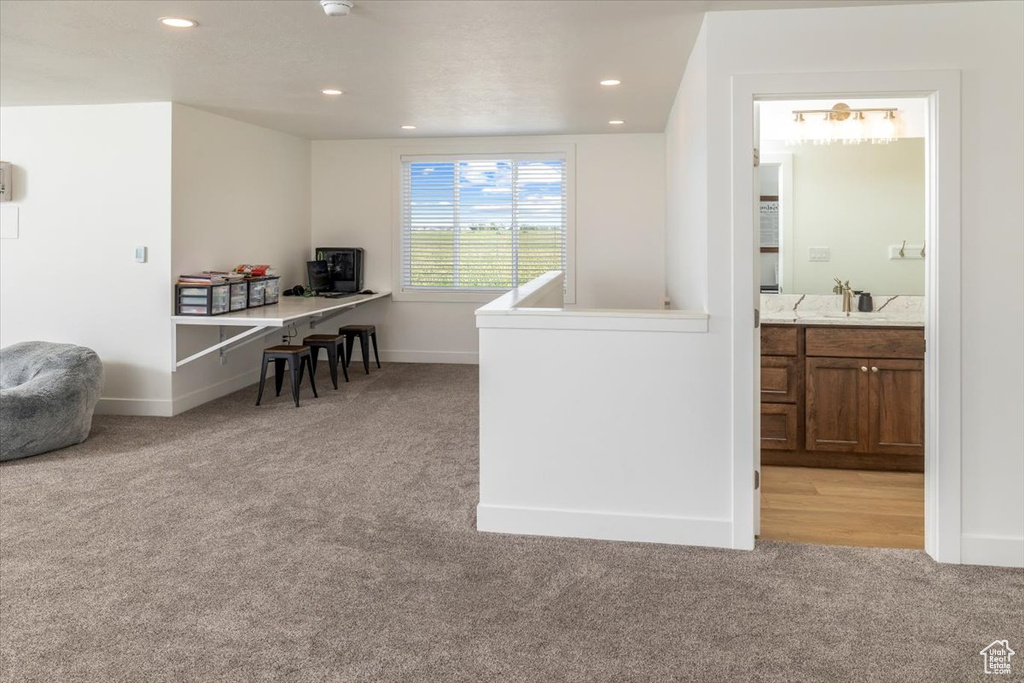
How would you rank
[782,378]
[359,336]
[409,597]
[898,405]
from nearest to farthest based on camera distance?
[409,597] < [898,405] < [782,378] < [359,336]

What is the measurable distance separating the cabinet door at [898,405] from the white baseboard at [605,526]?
162 cm

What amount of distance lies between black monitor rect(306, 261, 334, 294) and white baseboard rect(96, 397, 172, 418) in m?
2.08

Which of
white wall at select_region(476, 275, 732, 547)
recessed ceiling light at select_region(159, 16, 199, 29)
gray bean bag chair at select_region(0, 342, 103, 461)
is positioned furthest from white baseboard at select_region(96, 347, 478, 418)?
white wall at select_region(476, 275, 732, 547)

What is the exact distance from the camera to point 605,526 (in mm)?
3172

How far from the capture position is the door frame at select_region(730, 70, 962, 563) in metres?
2.87

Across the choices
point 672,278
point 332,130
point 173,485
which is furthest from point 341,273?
point 173,485

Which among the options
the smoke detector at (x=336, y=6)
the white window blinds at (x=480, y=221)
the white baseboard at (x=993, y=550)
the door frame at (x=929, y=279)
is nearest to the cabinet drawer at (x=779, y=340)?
the door frame at (x=929, y=279)

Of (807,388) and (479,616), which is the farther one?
(807,388)

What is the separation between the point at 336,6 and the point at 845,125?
3.15 meters

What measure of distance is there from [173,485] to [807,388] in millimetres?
3382

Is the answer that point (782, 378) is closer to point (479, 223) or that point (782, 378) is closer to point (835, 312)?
point (835, 312)

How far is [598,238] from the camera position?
7375 millimetres

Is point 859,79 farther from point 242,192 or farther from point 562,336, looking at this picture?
point 242,192

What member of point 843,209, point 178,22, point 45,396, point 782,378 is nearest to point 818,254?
point 843,209
